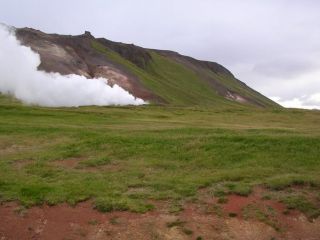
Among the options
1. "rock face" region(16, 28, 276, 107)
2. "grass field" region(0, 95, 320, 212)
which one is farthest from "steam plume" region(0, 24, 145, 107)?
"grass field" region(0, 95, 320, 212)

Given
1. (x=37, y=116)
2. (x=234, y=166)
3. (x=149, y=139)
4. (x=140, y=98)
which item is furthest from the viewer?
(x=140, y=98)

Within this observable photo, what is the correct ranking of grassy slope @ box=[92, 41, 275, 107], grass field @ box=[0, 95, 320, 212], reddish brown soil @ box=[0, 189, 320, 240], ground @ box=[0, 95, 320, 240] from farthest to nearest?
grassy slope @ box=[92, 41, 275, 107]
grass field @ box=[0, 95, 320, 212]
ground @ box=[0, 95, 320, 240]
reddish brown soil @ box=[0, 189, 320, 240]

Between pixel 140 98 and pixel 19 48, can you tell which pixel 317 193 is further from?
pixel 140 98

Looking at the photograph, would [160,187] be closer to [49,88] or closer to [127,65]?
[49,88]

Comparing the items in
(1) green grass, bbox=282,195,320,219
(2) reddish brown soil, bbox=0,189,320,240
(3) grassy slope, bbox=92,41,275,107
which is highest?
(3) grassy slope, bbox=92,41,275,107

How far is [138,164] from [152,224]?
6973 mm

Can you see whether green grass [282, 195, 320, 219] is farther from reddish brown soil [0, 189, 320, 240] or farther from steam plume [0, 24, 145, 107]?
steam plume [0, 24, 145, 107]

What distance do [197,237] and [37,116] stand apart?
1209 inches

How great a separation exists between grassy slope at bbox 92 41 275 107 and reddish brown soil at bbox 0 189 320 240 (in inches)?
3151

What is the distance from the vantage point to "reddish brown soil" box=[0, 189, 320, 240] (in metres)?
15.4

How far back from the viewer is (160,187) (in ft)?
62.4

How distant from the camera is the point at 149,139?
2733 centimetres

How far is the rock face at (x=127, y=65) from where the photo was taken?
294ft

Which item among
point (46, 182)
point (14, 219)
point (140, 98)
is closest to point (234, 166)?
point (46, 182)
